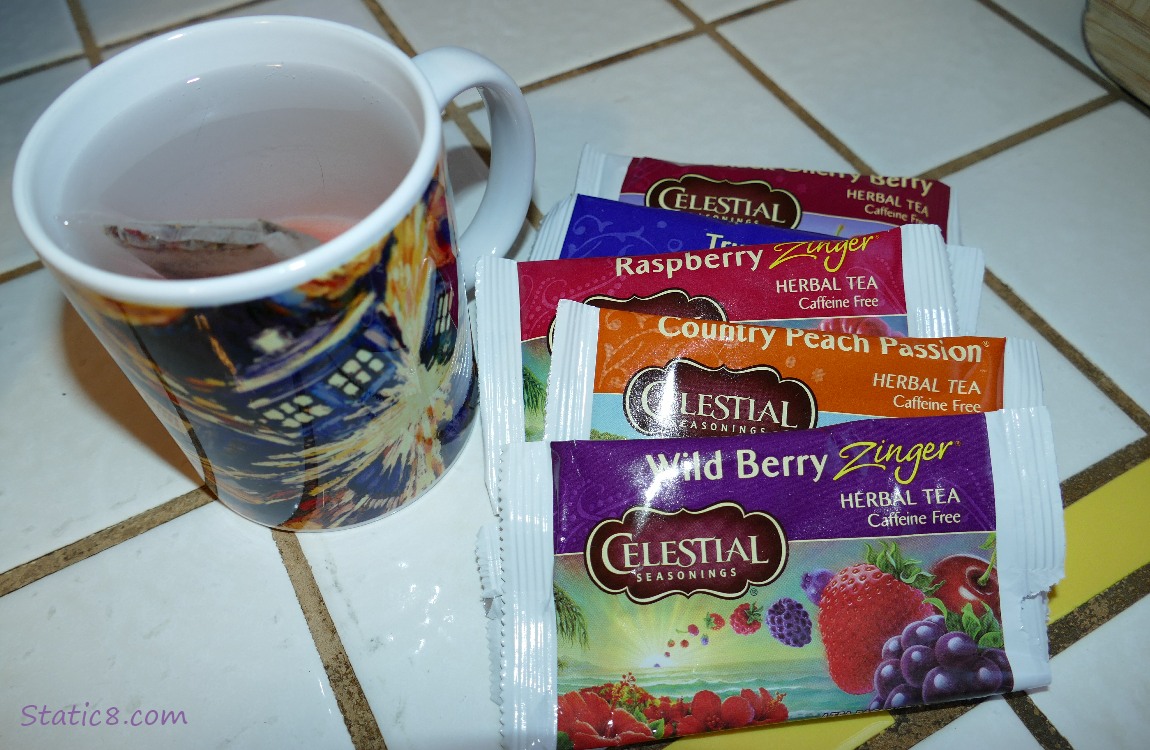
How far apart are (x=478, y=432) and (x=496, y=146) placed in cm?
14

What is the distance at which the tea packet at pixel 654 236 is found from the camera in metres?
0.44

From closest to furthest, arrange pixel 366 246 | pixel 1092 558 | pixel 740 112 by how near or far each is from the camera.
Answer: pixel 366 246, pixel 1092 558, pixel 740 112

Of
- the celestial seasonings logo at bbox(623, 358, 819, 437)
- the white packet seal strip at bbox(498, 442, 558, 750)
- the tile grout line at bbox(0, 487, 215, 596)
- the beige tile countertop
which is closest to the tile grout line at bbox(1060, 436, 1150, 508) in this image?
the beige tile countertop

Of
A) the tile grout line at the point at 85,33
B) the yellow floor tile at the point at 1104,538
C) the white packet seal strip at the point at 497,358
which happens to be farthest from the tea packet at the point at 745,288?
the tile grout line at the point at 85,33

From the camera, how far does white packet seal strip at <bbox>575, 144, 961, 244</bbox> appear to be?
0.48m

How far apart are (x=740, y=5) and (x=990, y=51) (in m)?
0.17

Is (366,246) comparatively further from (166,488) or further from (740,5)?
(740,5)

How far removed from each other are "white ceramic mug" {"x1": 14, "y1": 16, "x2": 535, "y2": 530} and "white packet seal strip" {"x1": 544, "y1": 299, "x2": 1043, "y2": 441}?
41mm

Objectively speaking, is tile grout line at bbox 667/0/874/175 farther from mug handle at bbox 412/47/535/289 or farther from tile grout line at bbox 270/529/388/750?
tile grout line at bbox 270/529/388/750

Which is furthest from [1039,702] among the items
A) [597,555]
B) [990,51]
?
[990,51]

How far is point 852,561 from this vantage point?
1.13 ft

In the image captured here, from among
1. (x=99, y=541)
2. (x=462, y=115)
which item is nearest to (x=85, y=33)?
(x=462, y=115)

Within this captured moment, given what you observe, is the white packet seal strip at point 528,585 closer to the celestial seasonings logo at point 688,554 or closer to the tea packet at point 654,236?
the celestial seasonings logo at point 688,554

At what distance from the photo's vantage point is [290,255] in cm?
31
